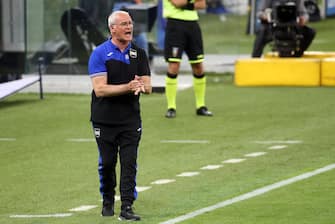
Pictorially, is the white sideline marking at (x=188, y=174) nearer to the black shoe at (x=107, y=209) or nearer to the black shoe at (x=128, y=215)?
the black shoe at (x=107, y=209)

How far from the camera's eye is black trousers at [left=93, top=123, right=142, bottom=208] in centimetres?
1028

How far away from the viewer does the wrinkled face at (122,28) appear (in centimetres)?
1007

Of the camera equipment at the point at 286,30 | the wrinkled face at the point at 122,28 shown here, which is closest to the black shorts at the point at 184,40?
the camera equipment at the point at 286,30

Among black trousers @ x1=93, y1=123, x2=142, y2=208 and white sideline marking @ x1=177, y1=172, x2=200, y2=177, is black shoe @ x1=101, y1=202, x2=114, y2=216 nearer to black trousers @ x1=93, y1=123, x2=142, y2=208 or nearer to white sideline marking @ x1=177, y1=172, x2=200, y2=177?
black trousers @ x1=93, y1=123, x2=142, y2=208

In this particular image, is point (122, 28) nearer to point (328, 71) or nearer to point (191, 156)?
point (191, 156)

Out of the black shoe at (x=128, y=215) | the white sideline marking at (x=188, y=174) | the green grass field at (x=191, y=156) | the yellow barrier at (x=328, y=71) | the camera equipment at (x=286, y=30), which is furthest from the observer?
the camera equipment at (x=286, y=30)

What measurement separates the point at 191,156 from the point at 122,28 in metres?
4.12

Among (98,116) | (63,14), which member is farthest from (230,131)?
(63,14)

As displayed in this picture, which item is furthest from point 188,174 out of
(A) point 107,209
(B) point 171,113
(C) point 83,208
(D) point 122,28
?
(B) point 171,113

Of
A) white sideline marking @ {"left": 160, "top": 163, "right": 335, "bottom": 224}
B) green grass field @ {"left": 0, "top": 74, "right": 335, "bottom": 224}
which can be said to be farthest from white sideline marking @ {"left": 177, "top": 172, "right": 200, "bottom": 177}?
white sideline marking @ {"left": 160, "top": 163, "right": 335, "bottom": 224}

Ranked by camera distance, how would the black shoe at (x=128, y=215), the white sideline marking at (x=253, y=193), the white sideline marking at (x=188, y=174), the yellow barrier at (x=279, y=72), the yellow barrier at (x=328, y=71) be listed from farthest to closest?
the yellow barrier at (x=279, y=72), the yellow barrier at (x=328, y=71), the white sideline marking at (x=188, y=174), the white sideline marking at (x=253, y=193), the black shoe at (x=128, y=215)

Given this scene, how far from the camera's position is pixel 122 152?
10.3 m

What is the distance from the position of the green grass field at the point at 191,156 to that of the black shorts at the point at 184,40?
2.82ft

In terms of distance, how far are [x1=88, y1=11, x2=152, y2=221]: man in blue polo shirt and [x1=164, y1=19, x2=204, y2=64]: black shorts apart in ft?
23.1
